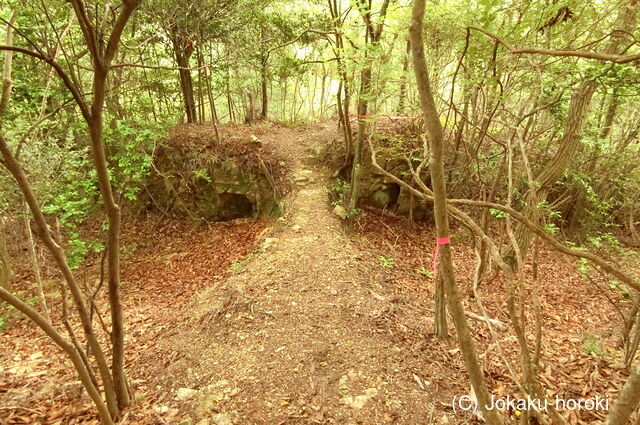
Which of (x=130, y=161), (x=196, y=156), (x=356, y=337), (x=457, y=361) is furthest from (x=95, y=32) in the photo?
(x=196, y=156)

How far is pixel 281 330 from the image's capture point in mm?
3912

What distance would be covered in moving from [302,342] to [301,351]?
0.51 ft

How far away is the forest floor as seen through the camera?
9.47 ft

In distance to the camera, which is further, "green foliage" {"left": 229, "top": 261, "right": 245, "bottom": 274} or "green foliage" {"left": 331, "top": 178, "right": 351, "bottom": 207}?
"green foliage" {"left": 331, "top": 178, "right": 351, "bottom": 207}

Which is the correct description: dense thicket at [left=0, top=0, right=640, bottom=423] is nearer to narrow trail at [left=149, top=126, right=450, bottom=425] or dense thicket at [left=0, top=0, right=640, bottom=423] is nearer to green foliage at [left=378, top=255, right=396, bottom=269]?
narrow trail at [left=149, top=126, right=450, bottom=425]

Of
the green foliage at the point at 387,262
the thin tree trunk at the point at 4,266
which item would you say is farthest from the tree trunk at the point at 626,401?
the thin tree trunk at the point at 4,266

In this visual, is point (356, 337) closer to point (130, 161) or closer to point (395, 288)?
point (395, 288)

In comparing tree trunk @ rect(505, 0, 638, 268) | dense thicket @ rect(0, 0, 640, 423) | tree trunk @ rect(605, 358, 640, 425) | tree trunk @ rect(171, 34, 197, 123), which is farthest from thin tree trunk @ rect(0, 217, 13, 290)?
tree trunk @ rect(505, 0, 638, 268)

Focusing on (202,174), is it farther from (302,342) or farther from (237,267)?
(302,342)

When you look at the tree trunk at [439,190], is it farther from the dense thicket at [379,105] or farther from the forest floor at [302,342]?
the forest floor at [302,342]

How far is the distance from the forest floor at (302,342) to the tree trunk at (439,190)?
1491 mm

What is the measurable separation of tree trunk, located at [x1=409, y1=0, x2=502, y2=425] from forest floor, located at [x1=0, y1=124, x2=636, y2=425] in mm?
1491

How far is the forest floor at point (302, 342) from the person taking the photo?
2.89 meters

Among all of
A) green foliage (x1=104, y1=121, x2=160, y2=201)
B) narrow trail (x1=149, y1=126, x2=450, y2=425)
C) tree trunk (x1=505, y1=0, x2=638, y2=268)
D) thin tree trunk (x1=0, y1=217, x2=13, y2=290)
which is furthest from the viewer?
green foliage (x1=104, y1=121, x2=160, y2=201)
